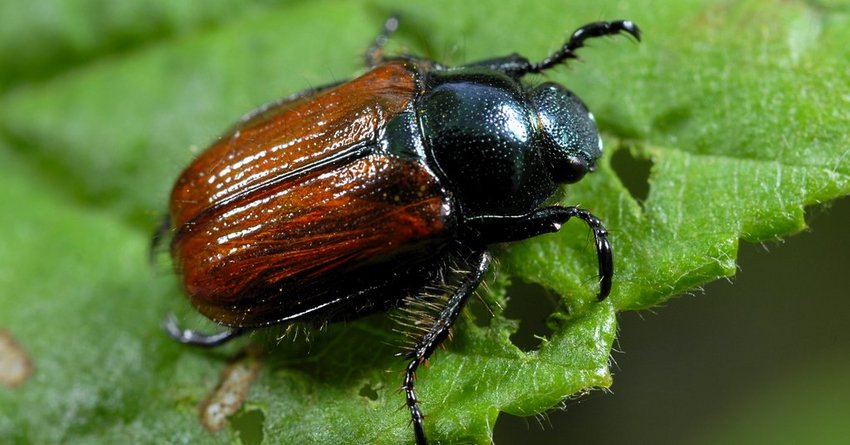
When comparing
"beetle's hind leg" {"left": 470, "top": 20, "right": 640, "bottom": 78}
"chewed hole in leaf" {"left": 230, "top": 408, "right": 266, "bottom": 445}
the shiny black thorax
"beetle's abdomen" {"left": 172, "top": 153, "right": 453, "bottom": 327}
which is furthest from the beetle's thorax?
"chewed hole in leaf" {"left": 230, "top": 408, "right": 266, "bottom": 445}

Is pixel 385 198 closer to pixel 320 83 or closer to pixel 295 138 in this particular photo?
pixel 295 138

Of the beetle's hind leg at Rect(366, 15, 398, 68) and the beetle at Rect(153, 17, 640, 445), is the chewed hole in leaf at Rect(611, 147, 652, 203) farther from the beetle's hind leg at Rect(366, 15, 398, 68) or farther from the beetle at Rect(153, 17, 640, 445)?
the beetle's hind leg at Rect(366, 15, 398, 68)

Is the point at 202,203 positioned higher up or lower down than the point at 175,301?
higher up

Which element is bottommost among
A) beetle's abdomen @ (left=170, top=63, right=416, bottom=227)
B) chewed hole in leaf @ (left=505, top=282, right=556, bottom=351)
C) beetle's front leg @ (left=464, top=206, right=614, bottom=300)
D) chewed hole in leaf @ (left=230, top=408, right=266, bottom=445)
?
chewed hole in leaf @ (left=230, top=408, right=266, bottom=445)

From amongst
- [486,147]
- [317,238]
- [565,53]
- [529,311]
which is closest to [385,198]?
[317,238]

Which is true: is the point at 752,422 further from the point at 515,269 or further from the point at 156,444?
the point at 156,444

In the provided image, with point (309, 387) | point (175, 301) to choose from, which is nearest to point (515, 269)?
point (309, 387)

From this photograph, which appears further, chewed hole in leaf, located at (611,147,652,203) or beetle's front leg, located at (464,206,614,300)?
chewed hole in leaf, located at (611,147,652,203)
